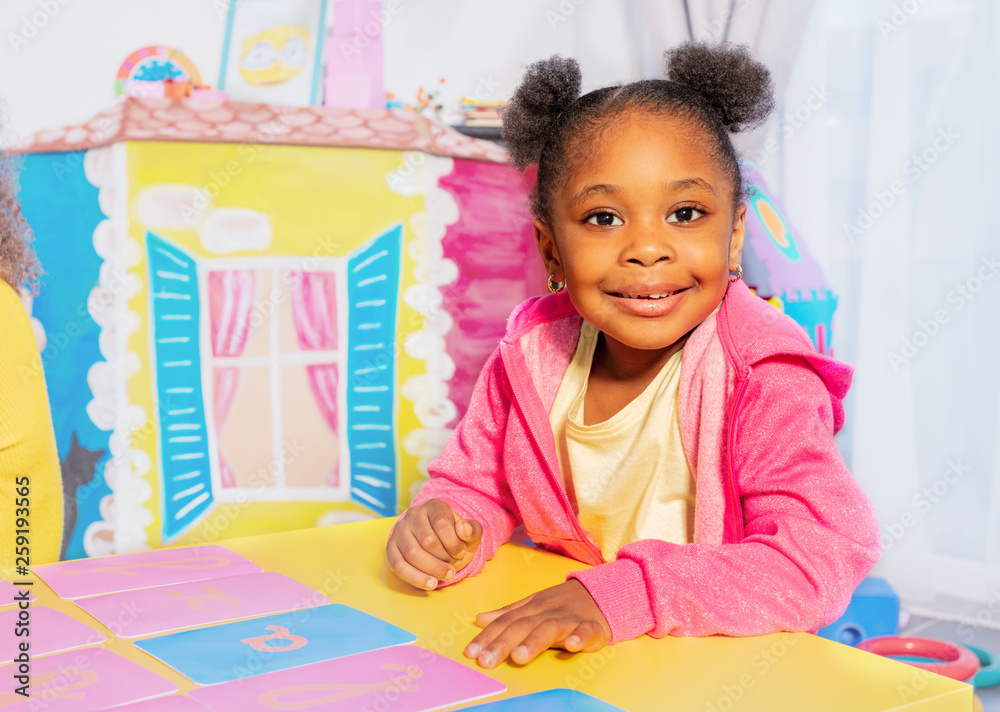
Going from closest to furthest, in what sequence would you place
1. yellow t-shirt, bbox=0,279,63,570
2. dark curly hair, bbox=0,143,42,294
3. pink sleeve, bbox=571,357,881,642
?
pink sleeve, bbox=571,357,881,642, yellow t-shirt, bbox=0,279,63,570, dark curly hair, bbox=0,143,42,294

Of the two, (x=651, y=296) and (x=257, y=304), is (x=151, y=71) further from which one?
(x=651, y=296)

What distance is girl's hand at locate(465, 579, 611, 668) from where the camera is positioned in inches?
22.5

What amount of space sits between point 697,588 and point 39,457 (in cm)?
97

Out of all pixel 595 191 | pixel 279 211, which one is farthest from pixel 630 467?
pixel 279 211

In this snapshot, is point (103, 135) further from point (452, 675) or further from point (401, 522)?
point (452, 675)

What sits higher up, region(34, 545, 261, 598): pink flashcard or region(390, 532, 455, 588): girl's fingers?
region(390, 532, 455, 588): girl's fingers

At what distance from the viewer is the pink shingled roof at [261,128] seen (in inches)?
51.3

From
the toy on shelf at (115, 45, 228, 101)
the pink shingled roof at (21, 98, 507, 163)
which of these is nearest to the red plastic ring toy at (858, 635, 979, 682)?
the pink shingled roof at (21, 98, 507, 163)

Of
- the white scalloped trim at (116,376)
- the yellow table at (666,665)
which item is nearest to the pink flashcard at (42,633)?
the yellow table at (666,665)

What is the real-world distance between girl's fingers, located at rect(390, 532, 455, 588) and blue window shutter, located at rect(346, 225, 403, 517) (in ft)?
2.27

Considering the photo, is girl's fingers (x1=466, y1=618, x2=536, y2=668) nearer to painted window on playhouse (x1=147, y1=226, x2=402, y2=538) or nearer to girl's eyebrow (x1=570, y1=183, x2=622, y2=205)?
girl's eyebrow (x1=570, y1=183, x2=622, y2=205)

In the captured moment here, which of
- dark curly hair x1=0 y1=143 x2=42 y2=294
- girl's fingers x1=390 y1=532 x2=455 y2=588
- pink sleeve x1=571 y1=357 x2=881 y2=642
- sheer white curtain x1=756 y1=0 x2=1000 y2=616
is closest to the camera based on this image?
pink sleeve x1=571 y1=357 x2=881 y2=642

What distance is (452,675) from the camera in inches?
21.4

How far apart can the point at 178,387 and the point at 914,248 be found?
4.24 feet
